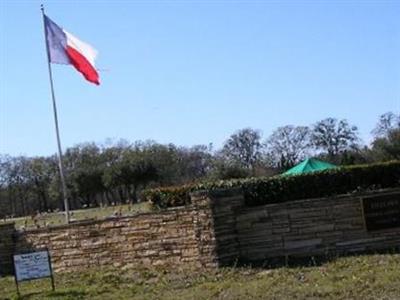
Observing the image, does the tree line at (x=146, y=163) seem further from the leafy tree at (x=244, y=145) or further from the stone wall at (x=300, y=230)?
the stone wall at (x=300, y=230)

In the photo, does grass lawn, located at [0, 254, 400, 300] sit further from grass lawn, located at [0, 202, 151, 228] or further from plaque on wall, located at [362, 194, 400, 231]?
grass lawn, located at [0, 202, 151, 228]

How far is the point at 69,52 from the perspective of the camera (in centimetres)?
2025

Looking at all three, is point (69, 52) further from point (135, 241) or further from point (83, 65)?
point (135, 241)

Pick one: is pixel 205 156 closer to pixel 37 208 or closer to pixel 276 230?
pixel 37 208

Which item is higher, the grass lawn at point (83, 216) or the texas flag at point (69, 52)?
the texas flag at point (69, 52)

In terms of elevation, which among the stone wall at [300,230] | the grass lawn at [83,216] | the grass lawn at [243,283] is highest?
the grass lawn at [83,216]

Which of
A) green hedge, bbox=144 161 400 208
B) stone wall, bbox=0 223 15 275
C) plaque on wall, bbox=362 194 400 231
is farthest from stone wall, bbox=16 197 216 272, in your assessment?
plaque on wall, bbox=362 194 400 231

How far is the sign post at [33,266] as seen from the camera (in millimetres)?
12953

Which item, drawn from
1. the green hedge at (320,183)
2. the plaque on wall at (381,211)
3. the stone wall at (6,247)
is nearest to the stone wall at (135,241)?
the stone wall at (6,247)

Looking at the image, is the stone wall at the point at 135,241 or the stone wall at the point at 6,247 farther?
the stone wall at the point at 6,247

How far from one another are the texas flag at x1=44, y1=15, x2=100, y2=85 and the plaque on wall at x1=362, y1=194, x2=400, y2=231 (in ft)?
32.5

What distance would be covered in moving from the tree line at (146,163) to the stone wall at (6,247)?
57.3 metres

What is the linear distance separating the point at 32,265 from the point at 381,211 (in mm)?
6891

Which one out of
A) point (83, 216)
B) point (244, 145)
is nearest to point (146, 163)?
point (244, 145)
